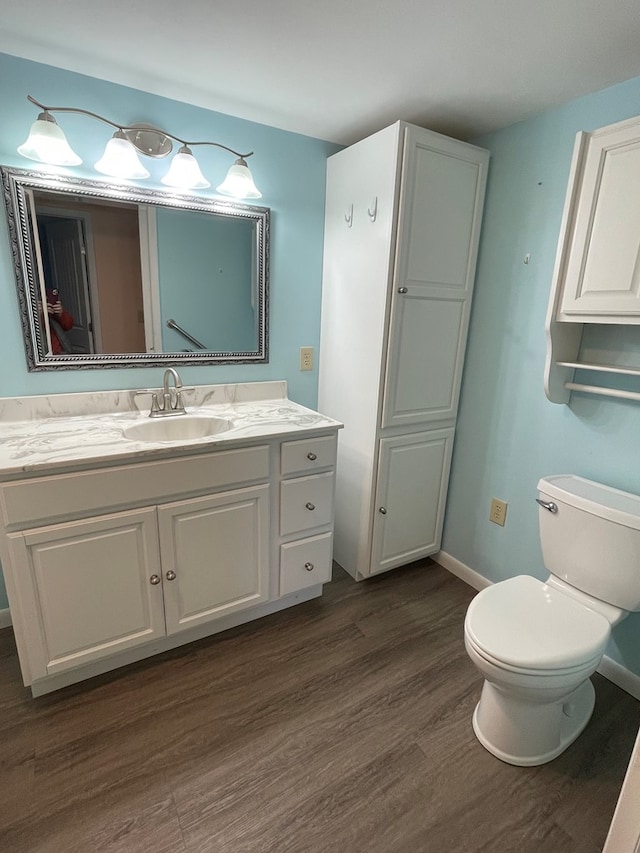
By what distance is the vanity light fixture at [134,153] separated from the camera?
143cm

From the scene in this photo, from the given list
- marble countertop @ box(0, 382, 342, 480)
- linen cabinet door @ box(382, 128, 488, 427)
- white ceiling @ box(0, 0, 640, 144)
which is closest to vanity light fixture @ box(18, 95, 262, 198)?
white ceiling @ box(0, 0, 640, 144)

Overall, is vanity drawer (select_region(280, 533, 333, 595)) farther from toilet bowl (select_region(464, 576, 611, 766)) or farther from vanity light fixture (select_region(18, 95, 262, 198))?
vanity light fixture (select_region(18, 95, 262, 198))

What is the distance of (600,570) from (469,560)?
82 centimetres

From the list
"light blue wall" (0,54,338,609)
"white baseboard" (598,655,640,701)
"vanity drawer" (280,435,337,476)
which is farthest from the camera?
"vanity drawer" (280,435,337,476)

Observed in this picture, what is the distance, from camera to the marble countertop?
4.41 feet

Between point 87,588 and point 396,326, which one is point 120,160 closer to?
point 396,326

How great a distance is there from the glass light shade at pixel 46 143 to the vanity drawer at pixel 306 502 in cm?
138

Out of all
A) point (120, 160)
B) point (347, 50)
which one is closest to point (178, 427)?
point (120, 160)

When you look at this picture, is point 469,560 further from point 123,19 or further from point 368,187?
point 123,19

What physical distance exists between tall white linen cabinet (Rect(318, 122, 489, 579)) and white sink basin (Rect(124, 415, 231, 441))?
66cm

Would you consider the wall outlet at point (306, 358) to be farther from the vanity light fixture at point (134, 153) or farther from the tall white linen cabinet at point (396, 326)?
the vanity light fixture at point (134, 153)

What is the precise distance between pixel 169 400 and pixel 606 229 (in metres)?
1.70

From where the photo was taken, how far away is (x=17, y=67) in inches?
57.4

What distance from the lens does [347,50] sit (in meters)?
1.36
